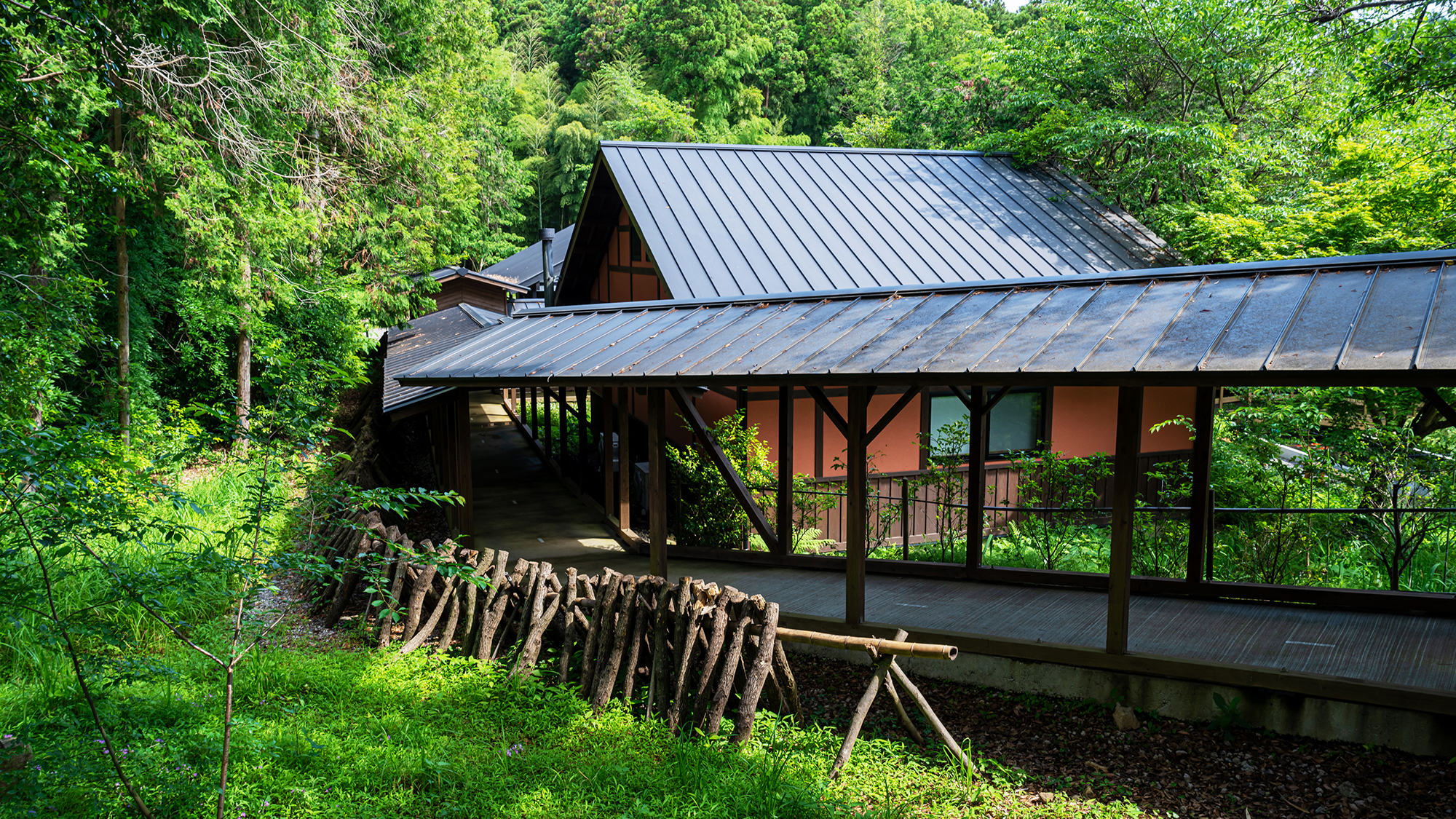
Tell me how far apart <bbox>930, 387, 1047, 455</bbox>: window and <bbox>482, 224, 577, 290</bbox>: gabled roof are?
23.6 metres

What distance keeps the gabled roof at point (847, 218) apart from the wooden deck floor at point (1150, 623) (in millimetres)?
4977

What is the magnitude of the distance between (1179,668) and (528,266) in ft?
119

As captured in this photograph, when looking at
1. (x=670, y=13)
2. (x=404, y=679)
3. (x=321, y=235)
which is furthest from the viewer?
(x=670, y=13)

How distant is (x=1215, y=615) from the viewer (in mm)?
6891

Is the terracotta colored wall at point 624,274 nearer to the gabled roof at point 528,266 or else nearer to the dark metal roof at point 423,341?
the dark metal roof at point 423,341

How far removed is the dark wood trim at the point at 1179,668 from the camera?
5.12m

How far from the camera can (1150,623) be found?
675 centimetres

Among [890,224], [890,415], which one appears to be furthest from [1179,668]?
[890,224]

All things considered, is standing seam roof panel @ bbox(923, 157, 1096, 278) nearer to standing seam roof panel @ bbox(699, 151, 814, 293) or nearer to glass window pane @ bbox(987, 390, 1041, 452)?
glass window pane @ bbox(987, 390, 1041, 452)

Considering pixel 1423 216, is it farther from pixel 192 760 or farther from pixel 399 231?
pixel 399 231

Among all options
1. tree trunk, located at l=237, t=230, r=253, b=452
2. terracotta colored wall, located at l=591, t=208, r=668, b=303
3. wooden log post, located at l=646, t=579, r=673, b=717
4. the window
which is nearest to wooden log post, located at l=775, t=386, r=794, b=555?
wooden log post, located at l=646, t=579, r=673, b=717

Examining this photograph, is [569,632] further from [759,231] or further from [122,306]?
[122,306]

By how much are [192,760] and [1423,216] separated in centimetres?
1667

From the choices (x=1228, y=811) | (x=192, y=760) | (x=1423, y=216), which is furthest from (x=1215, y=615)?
(x=1423, y=216)
